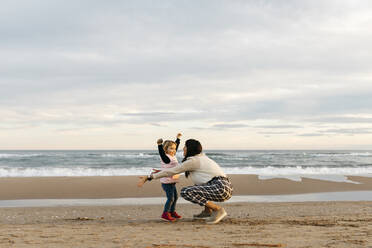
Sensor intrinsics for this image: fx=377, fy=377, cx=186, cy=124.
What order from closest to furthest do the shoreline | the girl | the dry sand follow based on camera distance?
the dry sand
the girl
the shoreline

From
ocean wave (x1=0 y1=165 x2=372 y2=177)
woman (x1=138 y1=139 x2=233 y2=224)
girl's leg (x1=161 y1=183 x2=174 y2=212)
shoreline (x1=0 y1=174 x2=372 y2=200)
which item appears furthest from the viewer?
ocean wave (x1=0 y1=165 x2=372 y2=177)

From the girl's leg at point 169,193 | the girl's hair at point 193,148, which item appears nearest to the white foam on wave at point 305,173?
the girl's leg at point 169,193

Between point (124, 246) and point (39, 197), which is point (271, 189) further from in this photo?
point (124, 246)

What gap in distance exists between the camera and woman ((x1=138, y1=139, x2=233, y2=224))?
21.4ft

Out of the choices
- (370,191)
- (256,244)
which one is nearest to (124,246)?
(256,244)

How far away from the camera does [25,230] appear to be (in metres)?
6.26

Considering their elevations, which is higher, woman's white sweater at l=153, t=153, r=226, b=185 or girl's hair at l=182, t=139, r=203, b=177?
girl's hair at l=182, t=139, r=203, b=177

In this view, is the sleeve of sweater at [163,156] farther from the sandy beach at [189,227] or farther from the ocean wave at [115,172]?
the ocean wave at [115,172]

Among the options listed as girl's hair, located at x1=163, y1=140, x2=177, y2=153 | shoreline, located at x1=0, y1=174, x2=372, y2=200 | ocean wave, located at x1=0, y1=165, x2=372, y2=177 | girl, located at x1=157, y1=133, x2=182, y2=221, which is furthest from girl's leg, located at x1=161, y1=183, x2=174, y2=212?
ocean wave, located at x1=0, y1=165, x2=372, y2=177

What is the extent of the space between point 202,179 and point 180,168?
18.5 inches

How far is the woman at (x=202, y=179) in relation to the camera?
21.4 ft

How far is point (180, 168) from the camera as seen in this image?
6.54 metres

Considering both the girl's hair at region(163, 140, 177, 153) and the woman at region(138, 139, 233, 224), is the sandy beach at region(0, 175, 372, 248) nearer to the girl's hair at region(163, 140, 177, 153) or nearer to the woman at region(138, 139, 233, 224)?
the woman at region(138, 139, 233, 224)

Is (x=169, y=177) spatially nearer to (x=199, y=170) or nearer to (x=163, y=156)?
(x=163, y=156)
